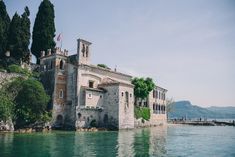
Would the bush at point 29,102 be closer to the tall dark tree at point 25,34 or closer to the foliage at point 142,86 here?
the tall dark tree at point 25,34

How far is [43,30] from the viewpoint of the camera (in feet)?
163

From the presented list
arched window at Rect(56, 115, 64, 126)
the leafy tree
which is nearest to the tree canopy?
arched window at Rect(56, 115, 64, 126)

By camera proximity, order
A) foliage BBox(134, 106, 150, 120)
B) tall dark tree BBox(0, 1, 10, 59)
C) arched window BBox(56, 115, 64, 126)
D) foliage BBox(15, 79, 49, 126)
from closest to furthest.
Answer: foliage BBox(15, 79, 49, 126)
arched window BBox(56, 115, 64, 126)
tall dark tree BBox(0, 1, 10, 59)
foliage BBox(134, 106, 150, 120)

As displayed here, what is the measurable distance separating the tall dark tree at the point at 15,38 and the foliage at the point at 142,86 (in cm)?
2110

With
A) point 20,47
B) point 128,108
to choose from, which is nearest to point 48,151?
point 128,108

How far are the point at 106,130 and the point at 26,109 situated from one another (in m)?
12.1

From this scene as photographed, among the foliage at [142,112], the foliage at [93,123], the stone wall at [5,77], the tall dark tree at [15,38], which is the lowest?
the foliage at [93,123]

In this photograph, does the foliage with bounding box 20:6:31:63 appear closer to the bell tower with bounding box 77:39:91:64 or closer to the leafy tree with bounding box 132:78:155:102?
the bell tower with bounding box 77:39:91:64

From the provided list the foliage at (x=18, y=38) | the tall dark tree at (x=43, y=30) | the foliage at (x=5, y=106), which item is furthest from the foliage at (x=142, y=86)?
the foliage at (x=5, y=106)

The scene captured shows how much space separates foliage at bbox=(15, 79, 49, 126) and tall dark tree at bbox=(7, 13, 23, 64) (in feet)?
34.6

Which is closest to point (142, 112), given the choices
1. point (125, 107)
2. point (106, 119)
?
point (125, 107)

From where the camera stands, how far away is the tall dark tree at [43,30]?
A: 163ft

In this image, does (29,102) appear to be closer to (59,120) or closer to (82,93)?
(59,120)

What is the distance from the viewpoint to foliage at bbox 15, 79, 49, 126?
37.7 metres
